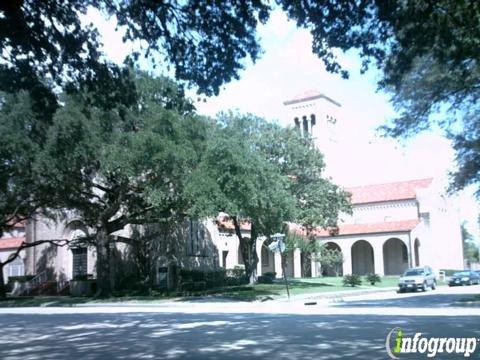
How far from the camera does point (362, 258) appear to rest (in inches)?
2721

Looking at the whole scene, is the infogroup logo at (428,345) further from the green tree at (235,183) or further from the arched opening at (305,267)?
the arched opening at (305,267)

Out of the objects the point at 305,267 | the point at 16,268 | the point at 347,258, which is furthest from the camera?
the point at 305,267

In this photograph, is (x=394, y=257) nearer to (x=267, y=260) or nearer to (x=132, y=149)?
(x=267, y=260)

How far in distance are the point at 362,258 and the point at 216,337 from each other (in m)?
58.7

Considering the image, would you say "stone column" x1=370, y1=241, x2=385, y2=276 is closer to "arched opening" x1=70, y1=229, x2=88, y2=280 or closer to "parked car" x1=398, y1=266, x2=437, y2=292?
"parked car" x1=398, y1=266, x2=437, y2=292

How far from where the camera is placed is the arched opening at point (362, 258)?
68500 millimetres

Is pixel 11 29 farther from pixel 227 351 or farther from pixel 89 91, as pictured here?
pixel 227 351

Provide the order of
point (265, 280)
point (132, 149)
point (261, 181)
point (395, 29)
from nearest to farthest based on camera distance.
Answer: point (395, 29), point (132, 149), point (261, 181), point (265, 280)

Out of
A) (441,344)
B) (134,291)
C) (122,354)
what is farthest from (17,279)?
(441,344)

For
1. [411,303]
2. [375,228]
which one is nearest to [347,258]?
[375,228]

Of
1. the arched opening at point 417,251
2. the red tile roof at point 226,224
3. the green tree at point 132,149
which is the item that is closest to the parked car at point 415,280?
the red tile roof at point 226,224

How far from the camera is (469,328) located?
1325 cm

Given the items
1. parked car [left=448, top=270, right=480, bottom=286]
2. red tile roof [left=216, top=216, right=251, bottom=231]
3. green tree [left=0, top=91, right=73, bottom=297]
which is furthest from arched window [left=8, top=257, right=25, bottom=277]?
parked car [left=448, top=270, right=480, bottom=286]

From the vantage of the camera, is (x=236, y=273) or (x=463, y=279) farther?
(x=236, y=273)
